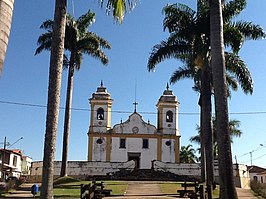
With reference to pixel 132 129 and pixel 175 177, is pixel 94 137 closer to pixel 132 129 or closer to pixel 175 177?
pixel 132 129

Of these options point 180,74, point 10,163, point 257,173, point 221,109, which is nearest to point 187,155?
point 257,173

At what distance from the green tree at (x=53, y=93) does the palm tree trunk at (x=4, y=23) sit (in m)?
6.38

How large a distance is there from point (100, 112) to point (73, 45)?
2259 centimetres

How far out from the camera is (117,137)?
48.0 m

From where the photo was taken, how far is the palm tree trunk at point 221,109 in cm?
1110

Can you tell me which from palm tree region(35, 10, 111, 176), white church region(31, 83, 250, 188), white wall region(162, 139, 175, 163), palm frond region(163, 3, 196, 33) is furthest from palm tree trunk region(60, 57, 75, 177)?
white wall region(162, 139, 175, 163)

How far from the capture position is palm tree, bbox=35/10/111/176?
2547cm

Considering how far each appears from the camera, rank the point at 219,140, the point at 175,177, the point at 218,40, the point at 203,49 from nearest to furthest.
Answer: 1. the point at 219,140
2. the point at 218,40
3. the point at 203,49
4. the point at 175,177

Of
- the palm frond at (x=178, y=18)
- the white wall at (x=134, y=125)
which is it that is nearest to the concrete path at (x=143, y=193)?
the palm frond at (x=178, y=18)

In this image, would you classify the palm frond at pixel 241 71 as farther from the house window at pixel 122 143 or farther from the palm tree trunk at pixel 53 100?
the house window at pixel 122 143

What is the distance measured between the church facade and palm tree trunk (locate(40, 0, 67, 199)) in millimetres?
36358

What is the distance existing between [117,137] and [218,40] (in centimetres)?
3650

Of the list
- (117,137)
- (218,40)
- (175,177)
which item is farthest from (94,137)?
(218,40)

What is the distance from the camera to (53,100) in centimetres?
1070
